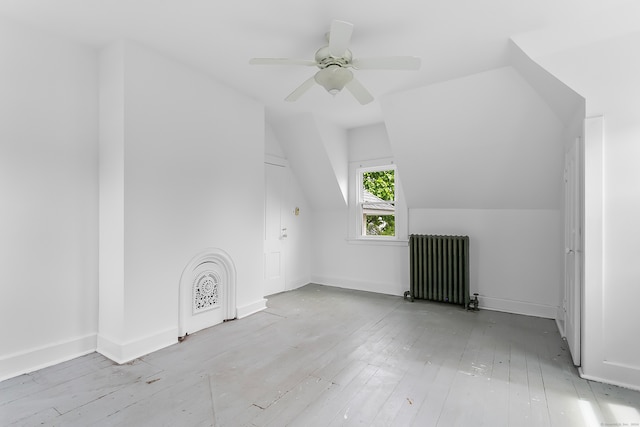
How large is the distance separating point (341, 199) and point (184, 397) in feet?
11.9

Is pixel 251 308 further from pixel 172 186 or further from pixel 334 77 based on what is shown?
pixel 334 77

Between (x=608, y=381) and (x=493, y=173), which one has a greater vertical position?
(x=493, y=173)

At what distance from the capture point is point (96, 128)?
2816 millimetres

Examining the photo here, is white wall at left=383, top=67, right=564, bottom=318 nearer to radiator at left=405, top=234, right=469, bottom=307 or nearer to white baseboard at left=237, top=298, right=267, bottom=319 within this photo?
radiator at left=405, top=234, right=469, bottom=307

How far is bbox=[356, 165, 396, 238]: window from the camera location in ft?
16.1

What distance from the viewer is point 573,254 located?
8.94ft

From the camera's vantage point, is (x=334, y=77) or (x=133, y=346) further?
(x=133, y=346)

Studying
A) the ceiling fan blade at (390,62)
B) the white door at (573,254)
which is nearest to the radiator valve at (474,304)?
the white door at (573,254)

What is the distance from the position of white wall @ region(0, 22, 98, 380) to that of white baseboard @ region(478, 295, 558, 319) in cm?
438

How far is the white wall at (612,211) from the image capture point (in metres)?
2.21

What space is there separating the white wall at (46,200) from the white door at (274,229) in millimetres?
2242

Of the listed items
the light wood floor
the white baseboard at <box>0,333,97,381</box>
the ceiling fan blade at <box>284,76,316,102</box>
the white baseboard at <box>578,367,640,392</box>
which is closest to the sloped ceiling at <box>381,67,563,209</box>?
the ceiling fan blade at <box>284,76,316,102</box>

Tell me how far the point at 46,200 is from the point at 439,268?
422 centimetres

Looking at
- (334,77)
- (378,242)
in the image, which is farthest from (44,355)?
(378,242)
